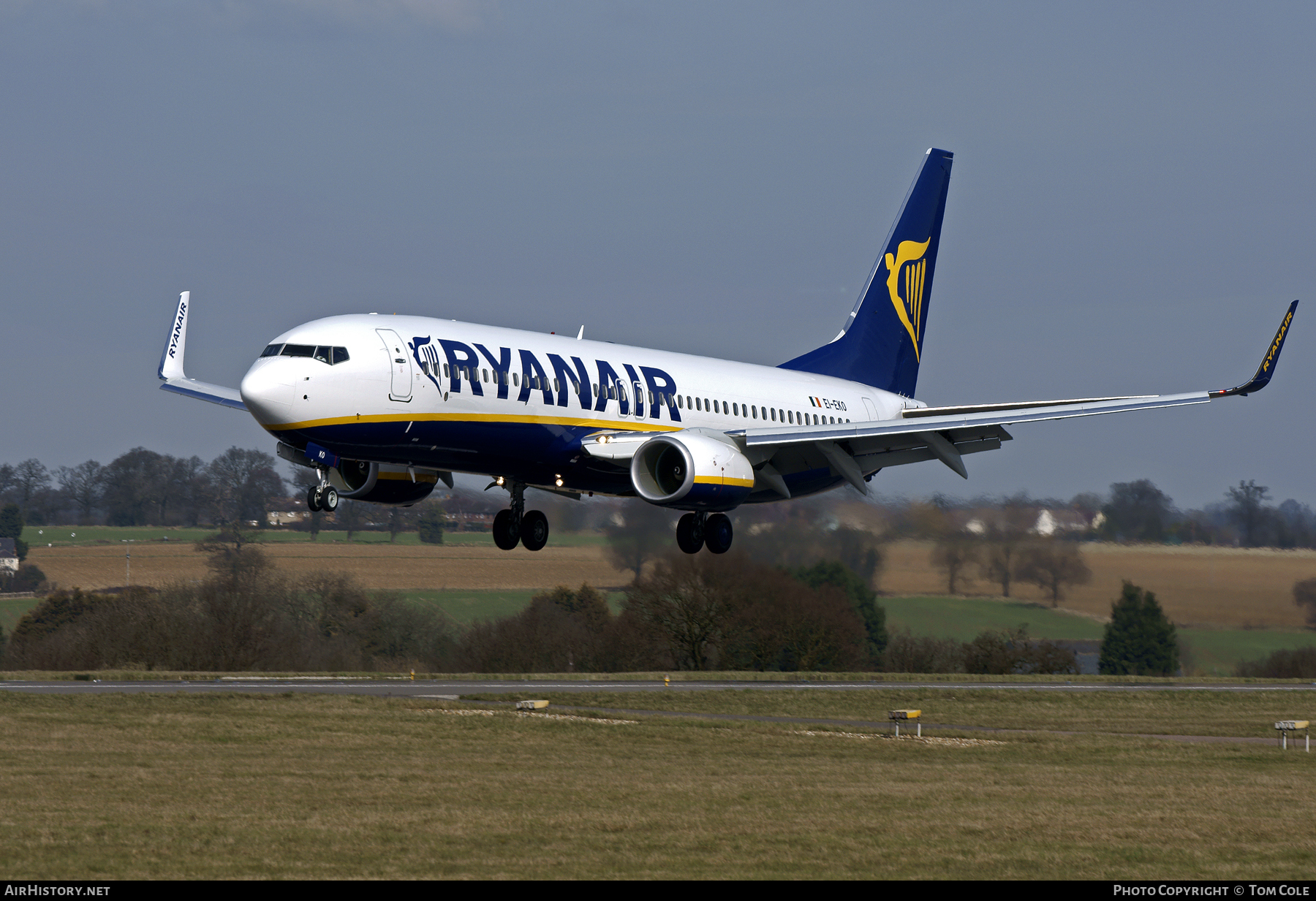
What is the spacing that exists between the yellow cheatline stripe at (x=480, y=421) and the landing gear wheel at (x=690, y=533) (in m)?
2.86

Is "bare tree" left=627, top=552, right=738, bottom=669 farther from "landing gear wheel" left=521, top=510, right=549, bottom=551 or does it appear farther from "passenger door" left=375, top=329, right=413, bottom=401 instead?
"passenger door" left=375, top=329, right=413, bottom=401

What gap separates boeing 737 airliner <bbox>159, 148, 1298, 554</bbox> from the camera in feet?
106

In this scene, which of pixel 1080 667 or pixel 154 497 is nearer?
pixel 1080 667

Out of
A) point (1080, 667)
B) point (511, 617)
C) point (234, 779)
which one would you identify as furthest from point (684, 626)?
point (234, 779)

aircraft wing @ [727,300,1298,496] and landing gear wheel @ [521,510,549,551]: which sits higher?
aircraft wing @ [727,300,1298,496]

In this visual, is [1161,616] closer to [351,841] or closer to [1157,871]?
[1157,871]

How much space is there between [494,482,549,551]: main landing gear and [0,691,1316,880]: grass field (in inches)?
209

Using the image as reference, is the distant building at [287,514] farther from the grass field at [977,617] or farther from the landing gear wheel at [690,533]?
the landing gear wheel at [690,533]

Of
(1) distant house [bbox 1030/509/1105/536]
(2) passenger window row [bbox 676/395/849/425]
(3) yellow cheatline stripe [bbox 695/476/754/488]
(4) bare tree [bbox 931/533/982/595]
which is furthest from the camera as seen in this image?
(4) bare tree [bbox 931/533/982/595]

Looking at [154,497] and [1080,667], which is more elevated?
[154,497]

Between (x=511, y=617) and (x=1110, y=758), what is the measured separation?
45509 millimetres

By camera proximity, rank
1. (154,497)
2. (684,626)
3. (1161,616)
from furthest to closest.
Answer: (154,497) < (684,626) < (1161,616)

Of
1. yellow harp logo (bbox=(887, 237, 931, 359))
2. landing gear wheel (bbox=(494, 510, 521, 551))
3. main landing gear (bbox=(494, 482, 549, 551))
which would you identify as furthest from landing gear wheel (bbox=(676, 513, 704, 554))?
yellow harp logo (bbox=(887, 237, 931, 359))

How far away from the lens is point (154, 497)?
8988 centimetres
